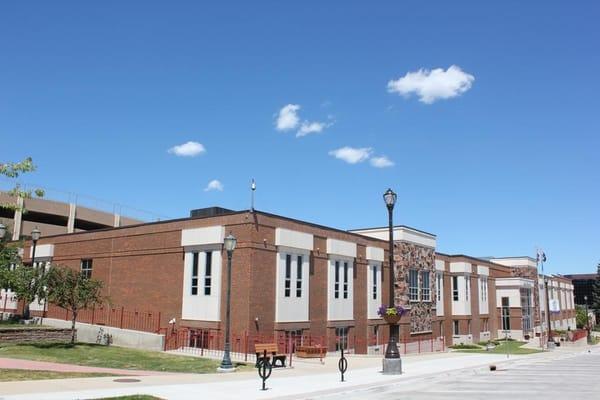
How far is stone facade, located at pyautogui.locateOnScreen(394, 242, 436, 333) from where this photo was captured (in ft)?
136

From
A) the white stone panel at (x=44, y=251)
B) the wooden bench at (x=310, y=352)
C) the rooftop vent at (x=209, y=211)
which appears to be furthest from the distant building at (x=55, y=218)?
the wooden bench at (x=310, y=352)

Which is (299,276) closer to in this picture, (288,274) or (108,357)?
(288,274)

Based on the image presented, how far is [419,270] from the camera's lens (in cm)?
4425

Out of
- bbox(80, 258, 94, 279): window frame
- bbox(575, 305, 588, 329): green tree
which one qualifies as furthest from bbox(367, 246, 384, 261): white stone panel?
bbox(575, 305, 588, 329): green tree

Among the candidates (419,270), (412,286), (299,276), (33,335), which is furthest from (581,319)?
(33,335)

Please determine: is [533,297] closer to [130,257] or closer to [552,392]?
[130,257]

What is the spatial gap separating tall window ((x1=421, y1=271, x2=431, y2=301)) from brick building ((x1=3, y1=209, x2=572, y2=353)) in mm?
90

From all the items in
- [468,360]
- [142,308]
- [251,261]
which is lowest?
[468,360]

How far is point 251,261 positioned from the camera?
1104 inches

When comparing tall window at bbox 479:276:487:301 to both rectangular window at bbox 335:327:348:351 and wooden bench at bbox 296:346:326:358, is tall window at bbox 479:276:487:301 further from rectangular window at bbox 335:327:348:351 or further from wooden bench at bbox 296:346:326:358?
wooden bench at bbox 296:346:326:358

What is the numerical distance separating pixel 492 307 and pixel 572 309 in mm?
48256

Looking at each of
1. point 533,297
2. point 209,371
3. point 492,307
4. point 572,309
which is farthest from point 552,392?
point 572,309

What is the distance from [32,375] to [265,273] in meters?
13.6

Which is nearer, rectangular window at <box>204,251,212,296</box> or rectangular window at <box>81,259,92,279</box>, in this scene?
rectangular window at <box>204,251,212,296</box>
